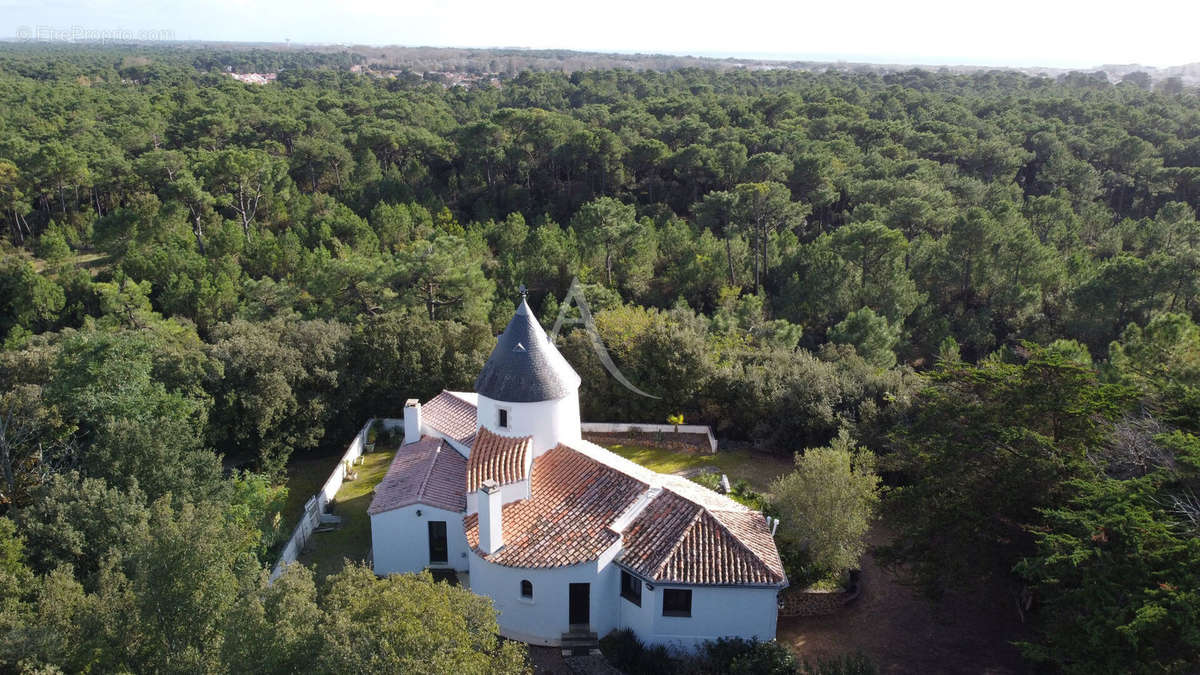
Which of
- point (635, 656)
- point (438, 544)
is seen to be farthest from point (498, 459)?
point (635, 656)

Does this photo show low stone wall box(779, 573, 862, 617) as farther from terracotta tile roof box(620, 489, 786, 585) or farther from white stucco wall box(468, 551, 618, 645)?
white stucco wall box(468, 551, 618, 645)

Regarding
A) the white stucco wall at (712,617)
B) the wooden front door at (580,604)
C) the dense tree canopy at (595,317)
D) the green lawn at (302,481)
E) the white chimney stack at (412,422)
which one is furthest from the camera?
the green lawn at (302,481)

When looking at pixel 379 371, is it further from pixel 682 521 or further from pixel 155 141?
pixel 155 141

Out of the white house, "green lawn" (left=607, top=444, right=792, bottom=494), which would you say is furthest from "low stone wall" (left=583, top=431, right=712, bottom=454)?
the white house

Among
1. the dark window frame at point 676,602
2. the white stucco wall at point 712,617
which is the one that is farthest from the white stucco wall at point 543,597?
the dark window frame at point 676,602

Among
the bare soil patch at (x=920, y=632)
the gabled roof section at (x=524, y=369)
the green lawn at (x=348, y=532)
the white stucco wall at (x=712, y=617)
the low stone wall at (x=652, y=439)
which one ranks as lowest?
the green lawn at (x=348, y=532)

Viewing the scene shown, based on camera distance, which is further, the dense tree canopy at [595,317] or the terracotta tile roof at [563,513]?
the terracotta tile roof at [563,513]

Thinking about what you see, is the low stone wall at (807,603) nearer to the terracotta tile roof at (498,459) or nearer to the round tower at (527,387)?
the round tower at (527,387)

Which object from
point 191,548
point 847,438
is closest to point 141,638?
point 191,548
